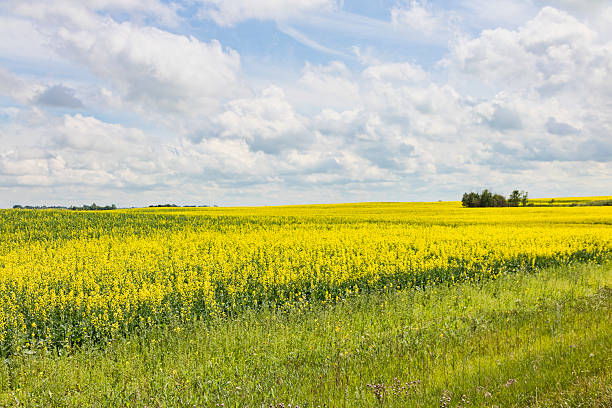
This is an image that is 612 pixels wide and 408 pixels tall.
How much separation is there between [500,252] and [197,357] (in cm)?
1472

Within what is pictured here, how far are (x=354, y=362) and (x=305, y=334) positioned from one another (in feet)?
5.49

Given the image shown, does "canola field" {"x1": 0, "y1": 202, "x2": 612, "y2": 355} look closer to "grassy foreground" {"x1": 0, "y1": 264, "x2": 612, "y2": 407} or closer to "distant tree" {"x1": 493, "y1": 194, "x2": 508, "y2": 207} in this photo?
"grassy foreground" {"x1": 0, "y1": 264, "x2": 612, "y2": 407}

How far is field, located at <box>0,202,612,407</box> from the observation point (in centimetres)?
548

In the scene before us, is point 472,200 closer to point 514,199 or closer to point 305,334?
point 514,199

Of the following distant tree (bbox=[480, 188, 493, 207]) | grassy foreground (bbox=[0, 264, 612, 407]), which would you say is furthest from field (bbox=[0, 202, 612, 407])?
distant tree (bbox=[480, 188, 493, 207])

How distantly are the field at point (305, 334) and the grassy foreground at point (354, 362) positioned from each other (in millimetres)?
31

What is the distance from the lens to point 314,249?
17312 mm

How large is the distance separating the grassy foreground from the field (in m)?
0.03

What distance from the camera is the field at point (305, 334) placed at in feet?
18.0

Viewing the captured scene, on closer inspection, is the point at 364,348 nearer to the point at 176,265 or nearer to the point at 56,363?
the point at 56,363

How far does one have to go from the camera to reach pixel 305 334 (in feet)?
25.7

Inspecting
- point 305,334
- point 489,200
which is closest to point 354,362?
point 305,334

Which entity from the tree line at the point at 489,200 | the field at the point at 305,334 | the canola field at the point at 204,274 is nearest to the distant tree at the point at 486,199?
the tree line at the point at 489,200

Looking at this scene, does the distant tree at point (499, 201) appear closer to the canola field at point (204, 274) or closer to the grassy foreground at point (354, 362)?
the canola field at point (204, 274)
